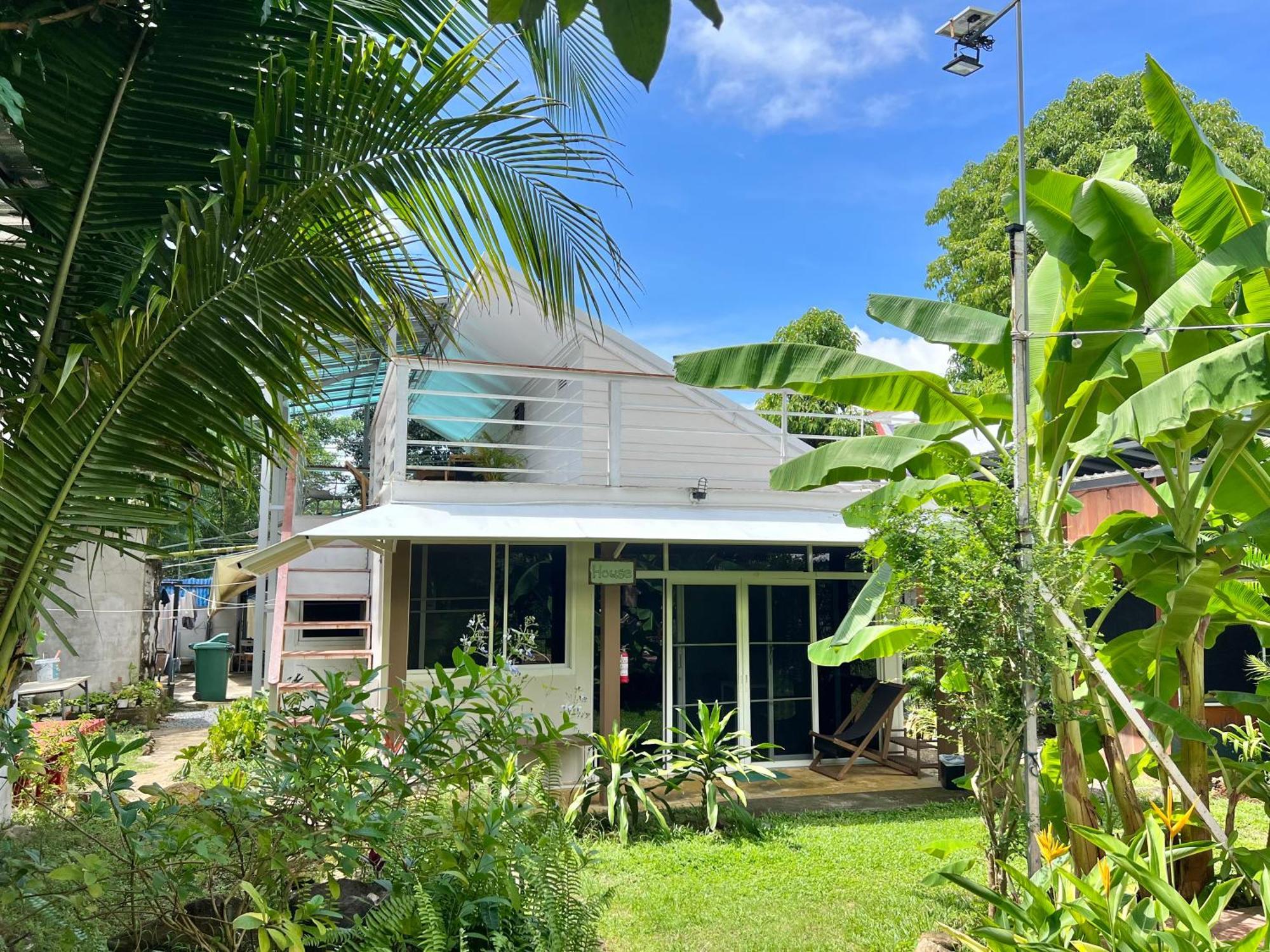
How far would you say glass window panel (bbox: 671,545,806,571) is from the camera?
34.7 ft

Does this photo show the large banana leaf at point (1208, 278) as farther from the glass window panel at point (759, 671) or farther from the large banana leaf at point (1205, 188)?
the glass window panel at point (759, 671)

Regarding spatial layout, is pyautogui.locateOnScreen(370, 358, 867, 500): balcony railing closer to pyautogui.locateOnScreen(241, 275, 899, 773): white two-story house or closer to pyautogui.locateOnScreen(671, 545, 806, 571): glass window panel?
pyautogui.locateOnScreen(241, 275, 899, 773): white two-story house

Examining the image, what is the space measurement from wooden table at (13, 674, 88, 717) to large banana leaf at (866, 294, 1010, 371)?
11140 millimetres

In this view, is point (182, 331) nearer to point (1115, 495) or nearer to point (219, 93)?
point (219, 93)

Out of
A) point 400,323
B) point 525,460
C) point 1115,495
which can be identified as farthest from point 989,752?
point 525,460

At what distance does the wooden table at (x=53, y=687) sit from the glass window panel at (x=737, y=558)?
8.25 m

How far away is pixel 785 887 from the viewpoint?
636 centimetres

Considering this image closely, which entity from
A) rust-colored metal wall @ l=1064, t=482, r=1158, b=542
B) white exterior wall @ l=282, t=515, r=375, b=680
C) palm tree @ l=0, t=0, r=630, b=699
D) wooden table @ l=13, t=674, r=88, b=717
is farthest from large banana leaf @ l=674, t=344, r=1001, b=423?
wooden table @ l=13, t=674, r=88, b=717

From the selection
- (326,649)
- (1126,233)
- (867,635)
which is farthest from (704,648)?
(1126,233)

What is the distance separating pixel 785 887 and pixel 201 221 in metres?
5.66

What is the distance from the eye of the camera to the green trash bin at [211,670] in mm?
18328

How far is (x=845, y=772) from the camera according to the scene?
995 cm

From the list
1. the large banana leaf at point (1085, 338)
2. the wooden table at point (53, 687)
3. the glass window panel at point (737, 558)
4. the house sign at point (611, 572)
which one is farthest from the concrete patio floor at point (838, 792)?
the wooden table at point (53, 687)

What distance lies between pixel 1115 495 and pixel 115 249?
9.59 meters
